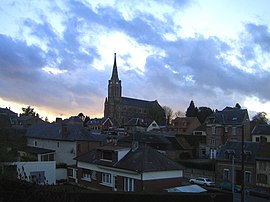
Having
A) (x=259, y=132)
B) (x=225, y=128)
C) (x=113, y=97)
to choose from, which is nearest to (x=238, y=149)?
(x=225, y=128)

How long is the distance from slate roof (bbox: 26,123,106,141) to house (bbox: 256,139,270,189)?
22.9 m

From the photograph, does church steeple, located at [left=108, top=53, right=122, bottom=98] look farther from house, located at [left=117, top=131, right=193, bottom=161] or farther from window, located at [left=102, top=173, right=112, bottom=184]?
window, located at [left=102, top=173, right=112, bottom=184]

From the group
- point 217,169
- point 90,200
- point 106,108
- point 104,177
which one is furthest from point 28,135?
point 106,108

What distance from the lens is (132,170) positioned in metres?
31.3

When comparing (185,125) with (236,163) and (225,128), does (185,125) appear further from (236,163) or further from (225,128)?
(236,163)

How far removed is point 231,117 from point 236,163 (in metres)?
22.2

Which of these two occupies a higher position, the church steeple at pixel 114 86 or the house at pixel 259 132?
the church steeple at pixel 114 86

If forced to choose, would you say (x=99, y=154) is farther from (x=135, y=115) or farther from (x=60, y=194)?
(x=135, y=115)

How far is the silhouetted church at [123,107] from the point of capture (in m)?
140

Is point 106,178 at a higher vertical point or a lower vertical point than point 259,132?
lower

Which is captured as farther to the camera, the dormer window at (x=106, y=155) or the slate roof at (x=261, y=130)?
the slate roof at (x=261, y=130)

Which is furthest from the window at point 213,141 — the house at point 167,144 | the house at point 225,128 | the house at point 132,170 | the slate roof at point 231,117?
the house at point 132,170

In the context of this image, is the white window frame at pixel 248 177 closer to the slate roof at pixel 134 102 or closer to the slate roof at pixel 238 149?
A: the slate roof at pixel 238 149

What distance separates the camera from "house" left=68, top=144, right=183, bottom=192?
1233 inches
